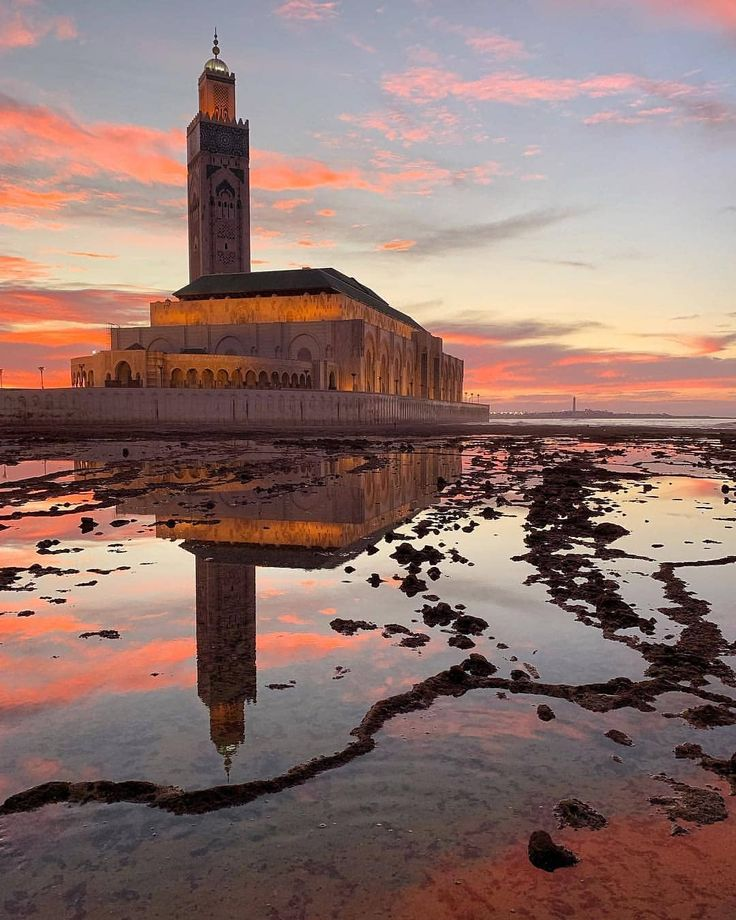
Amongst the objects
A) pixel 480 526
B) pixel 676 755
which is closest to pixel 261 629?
pixel 676 755

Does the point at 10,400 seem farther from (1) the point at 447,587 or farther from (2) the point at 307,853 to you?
(2) the point at 307,853

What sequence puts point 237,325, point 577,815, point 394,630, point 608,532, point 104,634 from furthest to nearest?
1. point 237,325
2. point 608,532
3. point 394,630
4. point 104,634
5. point 577,815

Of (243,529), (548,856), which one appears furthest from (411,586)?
(548,856)

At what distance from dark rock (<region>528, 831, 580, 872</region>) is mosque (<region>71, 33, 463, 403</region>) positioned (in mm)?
66654

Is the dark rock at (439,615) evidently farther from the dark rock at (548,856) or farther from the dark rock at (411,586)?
the dark rock at (548,856)

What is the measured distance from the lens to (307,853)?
2967 mm

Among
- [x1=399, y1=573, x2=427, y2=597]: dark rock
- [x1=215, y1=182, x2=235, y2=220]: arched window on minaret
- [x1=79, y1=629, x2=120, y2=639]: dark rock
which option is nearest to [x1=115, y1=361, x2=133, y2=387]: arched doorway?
[x1=215, y1=182, x2=235, y2=220]: arched window on minaret

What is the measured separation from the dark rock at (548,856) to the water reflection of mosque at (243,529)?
1.80 m

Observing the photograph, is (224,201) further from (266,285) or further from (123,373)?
(123,373)

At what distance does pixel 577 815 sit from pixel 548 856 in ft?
1.47

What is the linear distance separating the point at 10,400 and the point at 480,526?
2182 inches

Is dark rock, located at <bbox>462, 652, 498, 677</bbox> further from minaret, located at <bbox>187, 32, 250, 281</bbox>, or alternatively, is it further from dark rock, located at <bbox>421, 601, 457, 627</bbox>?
minaret, located at <bbox>187, 32, 250, 281</bbox>

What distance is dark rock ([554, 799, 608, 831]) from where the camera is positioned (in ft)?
10.5

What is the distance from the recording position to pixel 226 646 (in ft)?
18.7
